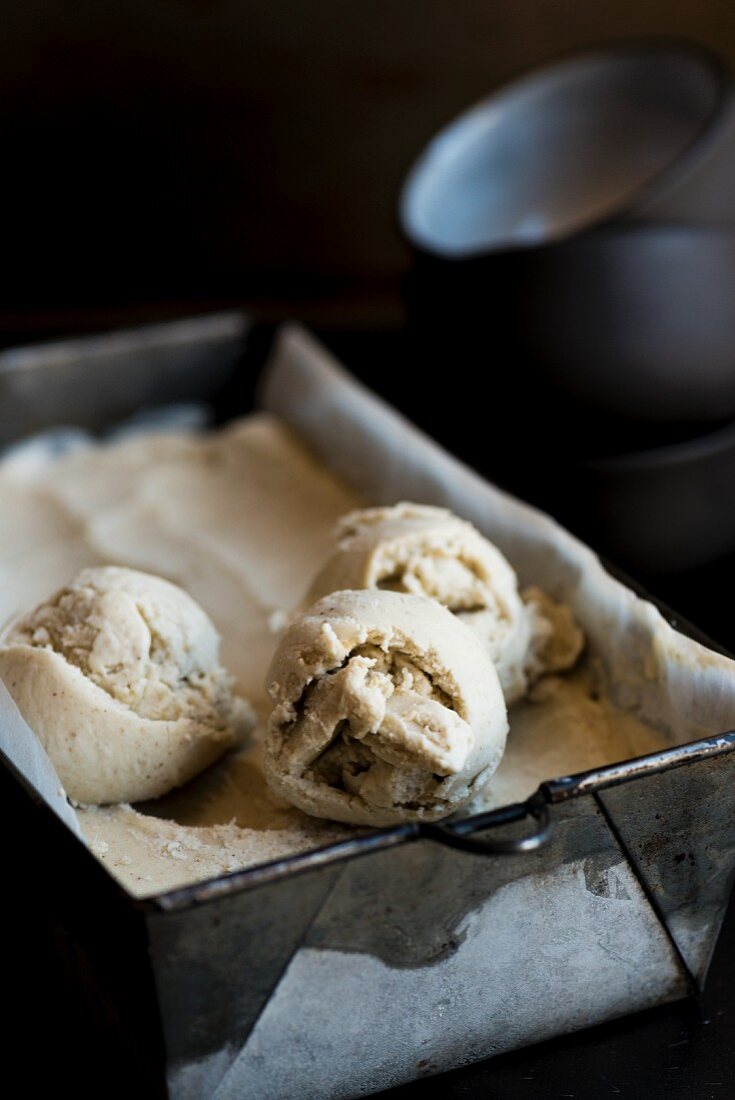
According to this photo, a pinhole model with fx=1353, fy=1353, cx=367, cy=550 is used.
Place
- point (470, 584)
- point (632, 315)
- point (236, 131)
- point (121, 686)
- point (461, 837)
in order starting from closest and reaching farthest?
A: point (461, 837), point (121, 686), point (470, 584), point (632, 315), point (236, 131)

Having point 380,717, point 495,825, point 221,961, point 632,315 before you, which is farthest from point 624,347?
point 221,961

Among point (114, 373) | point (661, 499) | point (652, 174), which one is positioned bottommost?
point (661, 499)

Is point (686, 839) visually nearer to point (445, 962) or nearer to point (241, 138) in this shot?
point (445, 962)

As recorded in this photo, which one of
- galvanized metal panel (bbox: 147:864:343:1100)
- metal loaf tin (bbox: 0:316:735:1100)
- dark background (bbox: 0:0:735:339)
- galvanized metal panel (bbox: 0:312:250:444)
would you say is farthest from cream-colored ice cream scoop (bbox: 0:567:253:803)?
dark background (bbox: 0:0:735:339)

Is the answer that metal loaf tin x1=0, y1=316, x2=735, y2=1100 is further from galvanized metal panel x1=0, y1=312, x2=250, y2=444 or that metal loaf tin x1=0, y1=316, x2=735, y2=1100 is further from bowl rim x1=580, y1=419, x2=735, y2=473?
galvanized metal panel x1=0, y1=312, x2=250, y2=444

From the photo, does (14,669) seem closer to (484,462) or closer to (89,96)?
(484,462)

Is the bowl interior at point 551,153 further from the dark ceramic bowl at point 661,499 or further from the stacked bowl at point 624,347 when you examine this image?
the dark ceramic bowl at point 661,499

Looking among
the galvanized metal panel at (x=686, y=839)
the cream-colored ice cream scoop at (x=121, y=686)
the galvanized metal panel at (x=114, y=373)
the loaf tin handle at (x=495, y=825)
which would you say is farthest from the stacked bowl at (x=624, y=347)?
the loaf tin handle at (x=495, y=825)
